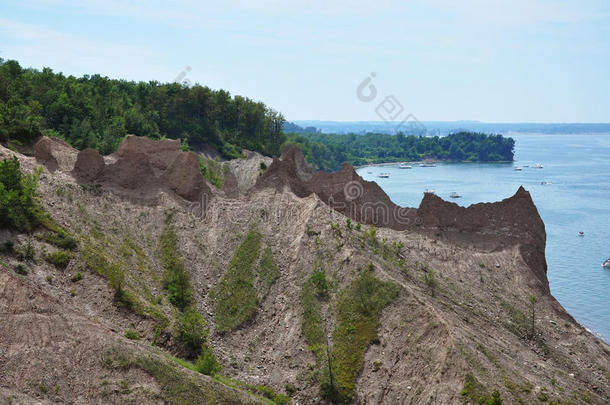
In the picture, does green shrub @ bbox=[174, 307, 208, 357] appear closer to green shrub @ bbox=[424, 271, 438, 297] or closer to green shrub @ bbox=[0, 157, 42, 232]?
green shrub @ bbox=[0, 157, 42, 232]

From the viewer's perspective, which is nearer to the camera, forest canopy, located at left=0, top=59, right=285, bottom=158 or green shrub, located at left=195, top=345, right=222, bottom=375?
green shrub, located at left=195, top=345, right=222, bottom=375

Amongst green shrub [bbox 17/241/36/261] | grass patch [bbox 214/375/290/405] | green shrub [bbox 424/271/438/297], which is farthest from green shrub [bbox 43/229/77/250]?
green shrub [bbox 424/271/438/297]

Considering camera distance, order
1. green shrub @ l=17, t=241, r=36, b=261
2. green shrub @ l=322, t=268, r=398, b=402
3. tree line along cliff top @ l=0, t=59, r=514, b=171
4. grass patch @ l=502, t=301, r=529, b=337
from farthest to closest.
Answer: tree line along cliff top @ l=0, t=59, r=514, b=171 → grass patch @ l=502, t=301, r=529, b=337 → green shrub @ l=17, t=241, r=36, b=261 → green shrub @ l=322, t=268, r=398, b=402

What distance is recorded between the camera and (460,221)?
50844 mm

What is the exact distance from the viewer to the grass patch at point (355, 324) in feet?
114

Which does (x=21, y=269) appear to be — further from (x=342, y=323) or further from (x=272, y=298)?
(x=342, y=323)

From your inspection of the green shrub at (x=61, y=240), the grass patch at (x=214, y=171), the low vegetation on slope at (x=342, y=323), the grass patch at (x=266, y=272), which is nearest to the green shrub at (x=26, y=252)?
the green shrub at (x=61, y=240)

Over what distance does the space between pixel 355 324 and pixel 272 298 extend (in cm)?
769

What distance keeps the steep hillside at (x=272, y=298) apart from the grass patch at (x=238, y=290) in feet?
0.48

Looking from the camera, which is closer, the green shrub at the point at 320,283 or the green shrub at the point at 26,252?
the green shrub at the point at 26,252

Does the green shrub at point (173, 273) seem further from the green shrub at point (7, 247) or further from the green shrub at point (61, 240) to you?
the green shrub at point (7, 247)

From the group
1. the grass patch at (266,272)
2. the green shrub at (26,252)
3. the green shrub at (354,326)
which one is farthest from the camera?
the grass patch at (266,272)

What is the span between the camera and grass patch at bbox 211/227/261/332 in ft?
133

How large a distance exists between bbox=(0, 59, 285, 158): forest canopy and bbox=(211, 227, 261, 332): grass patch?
3869 cm
